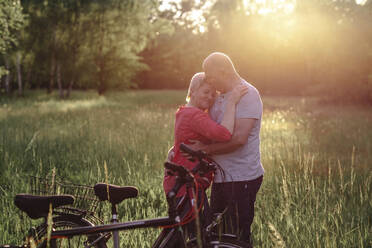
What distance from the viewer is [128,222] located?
2029 millimetres

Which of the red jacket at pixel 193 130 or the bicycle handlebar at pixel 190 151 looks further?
the red jacket at pixel 193 130

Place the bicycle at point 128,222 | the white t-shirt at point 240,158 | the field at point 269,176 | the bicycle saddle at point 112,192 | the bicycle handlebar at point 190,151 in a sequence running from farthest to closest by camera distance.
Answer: the field at point 269,176 → the white t-shirt at point 240,158 → the bicycle saddle at point 112,192 → the bicycle handlebar at point 190,151 → the bicycle at point 128,222

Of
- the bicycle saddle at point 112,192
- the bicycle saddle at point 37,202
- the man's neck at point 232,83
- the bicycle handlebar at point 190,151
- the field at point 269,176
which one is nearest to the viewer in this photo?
the bicycle handlebar at point 190,151

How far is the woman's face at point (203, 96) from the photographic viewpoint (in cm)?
271

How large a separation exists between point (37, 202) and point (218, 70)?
1.54 meters

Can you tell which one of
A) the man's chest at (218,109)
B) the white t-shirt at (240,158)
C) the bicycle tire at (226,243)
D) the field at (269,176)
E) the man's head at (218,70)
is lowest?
the field at (269,176)

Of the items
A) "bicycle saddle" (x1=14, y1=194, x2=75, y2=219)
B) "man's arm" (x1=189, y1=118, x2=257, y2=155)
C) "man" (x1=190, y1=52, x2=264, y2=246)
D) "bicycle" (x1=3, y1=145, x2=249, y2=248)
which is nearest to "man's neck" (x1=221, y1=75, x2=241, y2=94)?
"man" (x1=190, y1=52, x2=264, y2=246)

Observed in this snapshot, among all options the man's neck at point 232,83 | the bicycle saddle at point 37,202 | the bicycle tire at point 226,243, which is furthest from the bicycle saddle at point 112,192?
the man's neck at point 232,83

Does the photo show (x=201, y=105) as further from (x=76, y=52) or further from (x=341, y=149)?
(x=76, y=52)

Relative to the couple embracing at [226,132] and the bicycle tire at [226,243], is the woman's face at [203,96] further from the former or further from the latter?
the bicycle tire at [226,243]

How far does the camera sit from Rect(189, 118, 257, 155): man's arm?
2717mm

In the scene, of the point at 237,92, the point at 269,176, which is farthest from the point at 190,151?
the point at 269,176

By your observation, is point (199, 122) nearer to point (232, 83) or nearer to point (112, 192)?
point (232, 83)

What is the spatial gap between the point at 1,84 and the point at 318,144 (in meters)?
42.2
